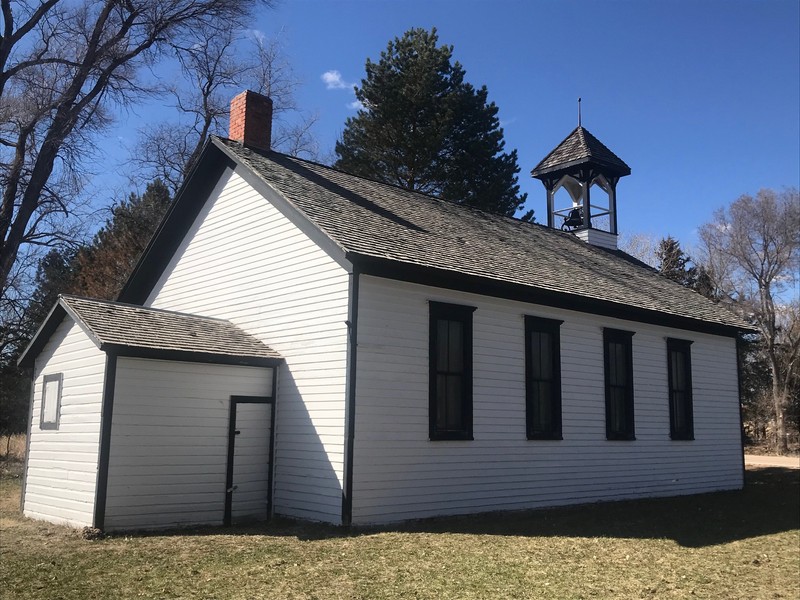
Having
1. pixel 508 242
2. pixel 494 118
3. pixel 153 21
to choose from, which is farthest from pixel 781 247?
pixel 153 21

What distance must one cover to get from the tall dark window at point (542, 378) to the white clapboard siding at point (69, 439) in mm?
7444

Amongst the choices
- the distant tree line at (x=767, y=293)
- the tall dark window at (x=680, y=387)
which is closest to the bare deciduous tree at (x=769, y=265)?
the distant tree line at (x=767, y=293)

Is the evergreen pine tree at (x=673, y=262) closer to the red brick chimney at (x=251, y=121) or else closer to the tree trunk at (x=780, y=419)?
the tree trunk at (x=780, y=419)

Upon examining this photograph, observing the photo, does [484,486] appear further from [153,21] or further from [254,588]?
[153,21]

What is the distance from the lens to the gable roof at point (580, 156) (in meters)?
23.5

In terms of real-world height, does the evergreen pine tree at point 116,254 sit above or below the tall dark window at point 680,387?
above

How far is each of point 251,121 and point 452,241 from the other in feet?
16.2

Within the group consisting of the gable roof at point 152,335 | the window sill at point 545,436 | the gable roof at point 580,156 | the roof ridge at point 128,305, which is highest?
the gable roof at point 580,156

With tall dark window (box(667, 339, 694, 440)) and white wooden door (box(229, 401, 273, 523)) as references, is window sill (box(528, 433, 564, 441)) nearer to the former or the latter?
tall dark window (box(667, 339, 694, 440))

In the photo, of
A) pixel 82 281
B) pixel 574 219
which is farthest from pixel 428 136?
pixel 82 281

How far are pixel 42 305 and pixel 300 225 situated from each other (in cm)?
2351

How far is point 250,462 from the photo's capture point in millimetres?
12508

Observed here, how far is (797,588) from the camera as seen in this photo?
870cm

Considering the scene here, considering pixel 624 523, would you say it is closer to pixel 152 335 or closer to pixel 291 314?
pixel 291 314
